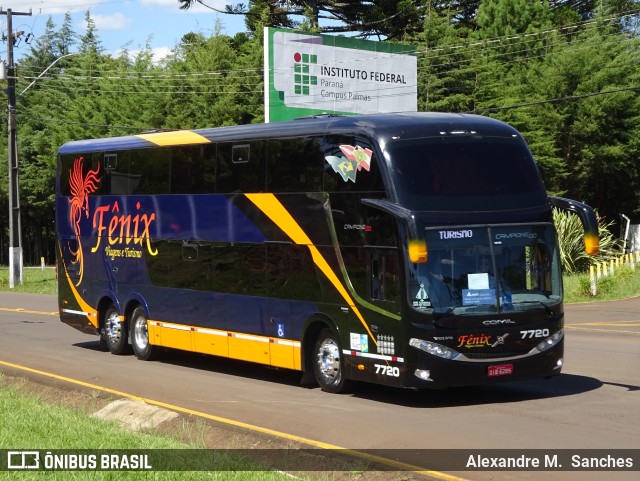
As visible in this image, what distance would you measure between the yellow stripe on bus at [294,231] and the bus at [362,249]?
0.09ft

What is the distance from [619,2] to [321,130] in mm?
59120

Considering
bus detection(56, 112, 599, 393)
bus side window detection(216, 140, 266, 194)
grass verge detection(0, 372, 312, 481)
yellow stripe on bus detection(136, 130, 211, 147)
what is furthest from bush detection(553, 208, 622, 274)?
grass verge detection(0, 372, 312, 481)

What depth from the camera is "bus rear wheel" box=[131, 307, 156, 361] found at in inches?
813

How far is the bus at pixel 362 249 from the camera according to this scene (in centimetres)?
1417

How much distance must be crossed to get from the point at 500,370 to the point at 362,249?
7.80 feet

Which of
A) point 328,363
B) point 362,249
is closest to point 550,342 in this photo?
point 362,249

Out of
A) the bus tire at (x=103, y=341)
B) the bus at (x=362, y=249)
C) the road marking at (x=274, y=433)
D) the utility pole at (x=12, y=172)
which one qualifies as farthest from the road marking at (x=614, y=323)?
the utility pole at (x=12, y=172)

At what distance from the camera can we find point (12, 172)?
4700 cm

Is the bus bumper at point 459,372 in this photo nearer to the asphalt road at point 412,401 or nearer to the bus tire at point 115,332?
the asphalt road at point 412,401

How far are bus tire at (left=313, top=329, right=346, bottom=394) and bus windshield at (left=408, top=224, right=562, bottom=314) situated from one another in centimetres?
198

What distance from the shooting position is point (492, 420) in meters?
13.0

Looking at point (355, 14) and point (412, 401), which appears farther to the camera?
point (355, 14)

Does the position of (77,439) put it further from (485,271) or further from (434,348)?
(485,271)

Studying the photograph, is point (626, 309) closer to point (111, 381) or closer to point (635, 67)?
point (111, 381)
